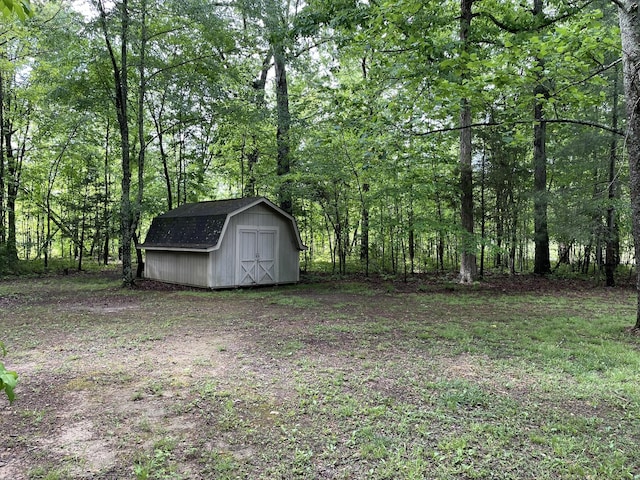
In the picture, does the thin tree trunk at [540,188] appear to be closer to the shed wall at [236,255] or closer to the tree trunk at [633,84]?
the tree trunk at [633,84]

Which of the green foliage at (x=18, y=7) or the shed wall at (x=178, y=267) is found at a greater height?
the green foliage at (x=18, y=7)

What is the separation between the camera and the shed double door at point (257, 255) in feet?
37.3

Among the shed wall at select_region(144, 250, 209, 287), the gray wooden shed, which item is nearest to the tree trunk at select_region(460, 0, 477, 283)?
the gray wooden shed

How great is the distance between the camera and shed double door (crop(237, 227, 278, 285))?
37.3ft

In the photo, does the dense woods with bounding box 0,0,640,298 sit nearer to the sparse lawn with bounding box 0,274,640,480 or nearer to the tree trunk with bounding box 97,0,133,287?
the tree trunk with bounding box 97,0,133,287

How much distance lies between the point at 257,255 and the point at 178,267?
2.47 m

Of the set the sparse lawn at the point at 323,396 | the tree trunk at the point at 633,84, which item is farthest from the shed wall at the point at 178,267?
the tree trunk at the point at 633,84

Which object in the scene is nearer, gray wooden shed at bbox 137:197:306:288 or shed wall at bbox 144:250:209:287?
gray wooden shed at bbox 137:197:306:288

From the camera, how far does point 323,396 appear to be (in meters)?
3.53

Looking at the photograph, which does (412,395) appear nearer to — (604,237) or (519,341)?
(519,341)

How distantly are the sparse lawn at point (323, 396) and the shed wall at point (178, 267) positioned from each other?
3.80m

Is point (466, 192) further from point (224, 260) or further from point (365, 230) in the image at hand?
point (224, 260)

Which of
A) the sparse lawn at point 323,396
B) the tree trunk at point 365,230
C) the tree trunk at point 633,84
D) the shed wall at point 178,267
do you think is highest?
the tree trunk at point 633,84

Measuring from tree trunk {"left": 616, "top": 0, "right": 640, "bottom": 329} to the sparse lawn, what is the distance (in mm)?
1969
